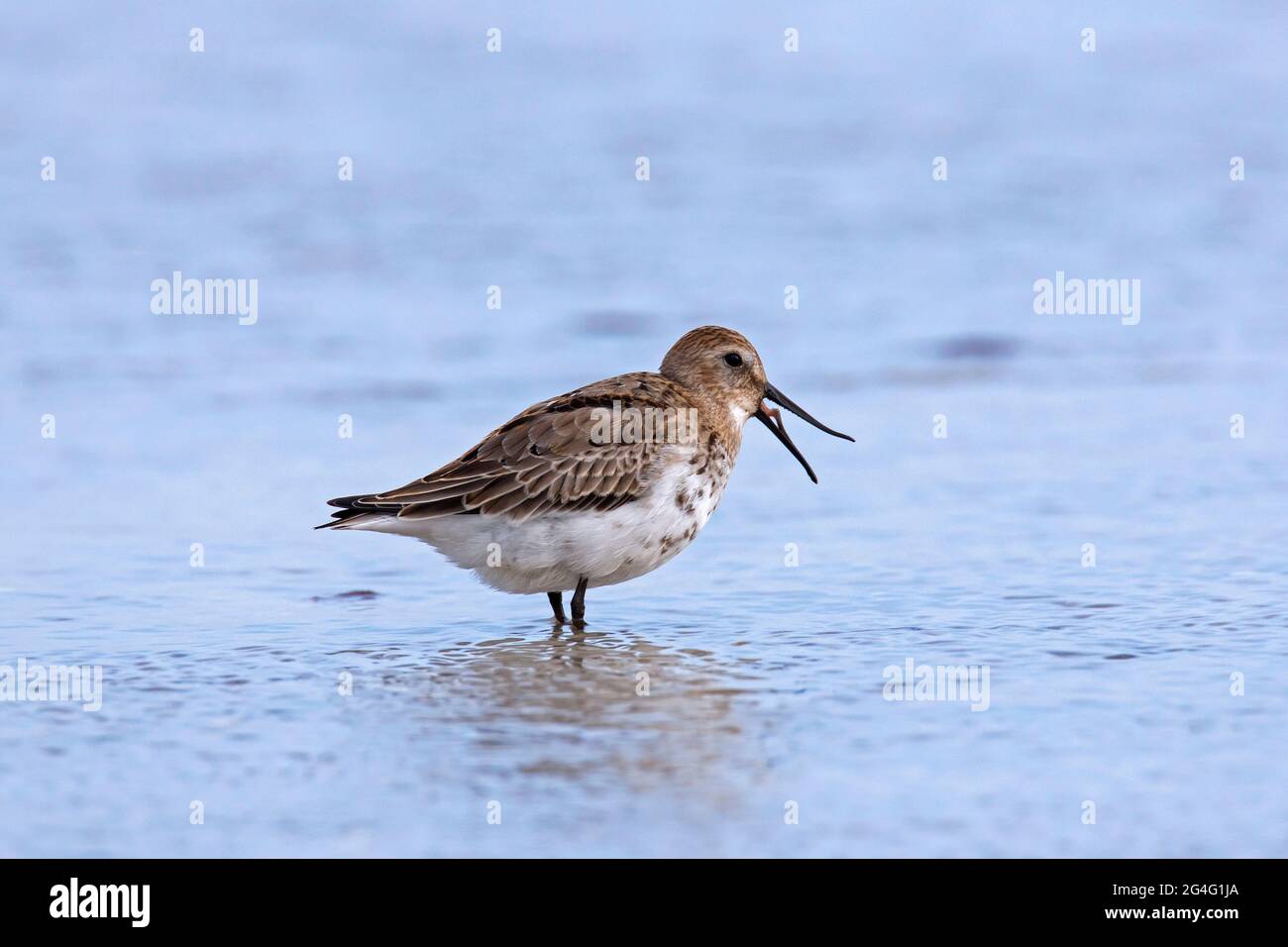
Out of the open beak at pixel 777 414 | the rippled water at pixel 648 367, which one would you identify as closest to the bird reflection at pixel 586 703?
the rippled water at pixel 648 367

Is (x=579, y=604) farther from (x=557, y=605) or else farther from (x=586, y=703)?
(x=586, y=703)

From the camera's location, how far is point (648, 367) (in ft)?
41.6

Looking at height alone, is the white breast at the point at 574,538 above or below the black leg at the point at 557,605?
above

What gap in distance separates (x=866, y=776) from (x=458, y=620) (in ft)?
9.32

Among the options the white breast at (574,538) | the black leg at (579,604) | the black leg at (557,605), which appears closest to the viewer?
the white breast at (574,538)

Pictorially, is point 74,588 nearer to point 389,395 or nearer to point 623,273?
point 389,395

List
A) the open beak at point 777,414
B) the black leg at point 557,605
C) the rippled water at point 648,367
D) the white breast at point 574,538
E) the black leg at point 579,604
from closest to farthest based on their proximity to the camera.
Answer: the rippled water at point 648,367
the white breast at point 574,538
the black leg at point 579,604
the black leg at point 557,605
the open beak at point 777,414

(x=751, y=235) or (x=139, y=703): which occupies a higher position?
(x=751, y=235)

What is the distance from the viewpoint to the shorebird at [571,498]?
7148 millimetres

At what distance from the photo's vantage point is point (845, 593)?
25.9 ft

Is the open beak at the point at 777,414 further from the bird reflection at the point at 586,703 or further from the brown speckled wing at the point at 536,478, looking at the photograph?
the bird reflection at the point at 586,703

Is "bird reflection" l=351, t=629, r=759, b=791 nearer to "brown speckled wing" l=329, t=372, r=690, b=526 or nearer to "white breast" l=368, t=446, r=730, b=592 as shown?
"white breast" l=368, t=446, r=730, b=592
